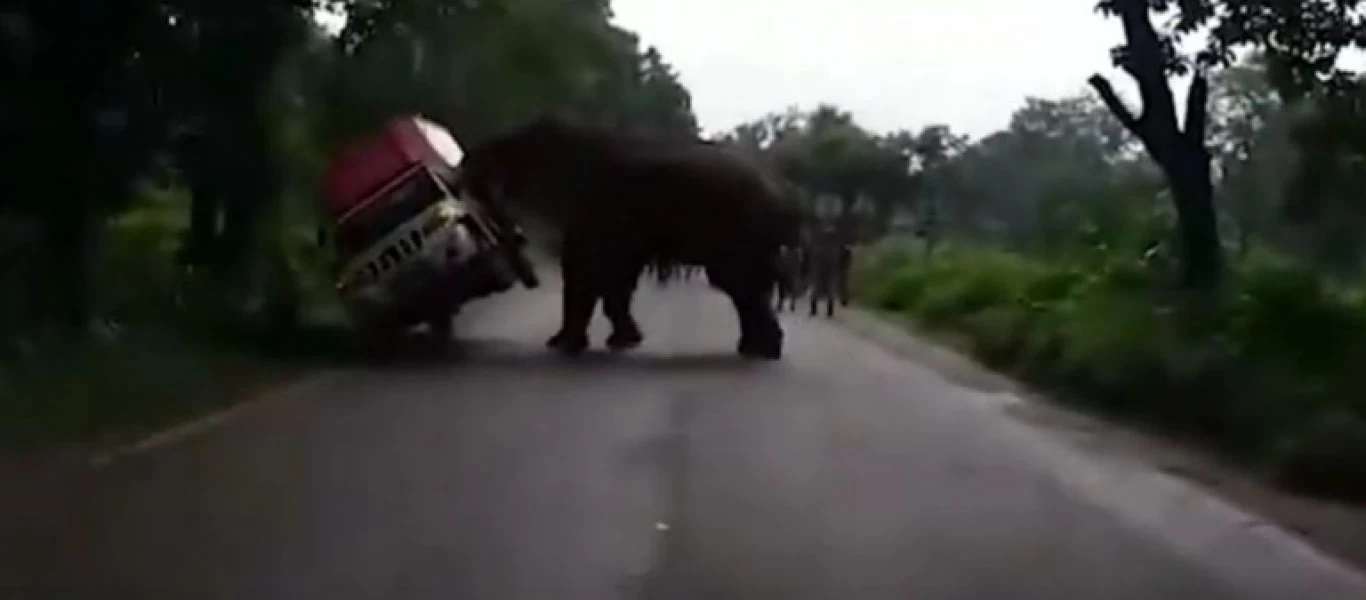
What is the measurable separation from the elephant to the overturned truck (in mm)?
566

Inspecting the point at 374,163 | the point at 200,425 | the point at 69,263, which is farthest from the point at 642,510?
Answer: the point at 374,163

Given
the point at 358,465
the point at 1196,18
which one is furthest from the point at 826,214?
the point at 358,465

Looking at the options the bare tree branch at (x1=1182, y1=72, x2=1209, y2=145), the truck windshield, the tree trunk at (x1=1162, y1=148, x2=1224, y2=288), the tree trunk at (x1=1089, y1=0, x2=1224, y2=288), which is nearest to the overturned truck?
the truck windshield

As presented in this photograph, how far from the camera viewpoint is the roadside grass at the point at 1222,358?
16.5 m

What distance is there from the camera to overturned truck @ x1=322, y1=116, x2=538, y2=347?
87.5 feet

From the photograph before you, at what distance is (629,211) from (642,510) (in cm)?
1467

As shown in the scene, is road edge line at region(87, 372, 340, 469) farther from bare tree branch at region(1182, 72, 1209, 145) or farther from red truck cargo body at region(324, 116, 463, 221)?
bare tree branch at region(1182, 72, 1209, 145)

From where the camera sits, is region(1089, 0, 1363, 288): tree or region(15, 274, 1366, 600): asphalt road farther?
region(1089, 0, 1363, 288): tree

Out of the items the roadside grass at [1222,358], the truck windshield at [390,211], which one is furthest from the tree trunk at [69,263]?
the roadside grass at [1222,358]

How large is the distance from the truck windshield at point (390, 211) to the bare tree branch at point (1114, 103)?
22.6ft

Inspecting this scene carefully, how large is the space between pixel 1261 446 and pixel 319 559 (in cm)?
845

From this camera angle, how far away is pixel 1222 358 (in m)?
19.6

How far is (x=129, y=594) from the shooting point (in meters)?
9.95

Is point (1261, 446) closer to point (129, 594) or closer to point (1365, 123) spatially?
point (1365, 123)
